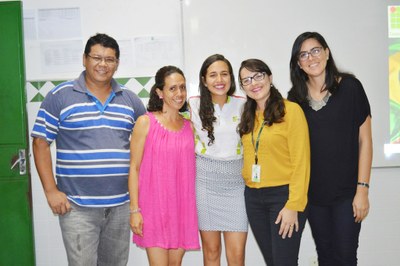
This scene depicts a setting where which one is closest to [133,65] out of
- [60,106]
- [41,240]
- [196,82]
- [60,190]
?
[196,82]

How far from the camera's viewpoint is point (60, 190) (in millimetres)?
2150

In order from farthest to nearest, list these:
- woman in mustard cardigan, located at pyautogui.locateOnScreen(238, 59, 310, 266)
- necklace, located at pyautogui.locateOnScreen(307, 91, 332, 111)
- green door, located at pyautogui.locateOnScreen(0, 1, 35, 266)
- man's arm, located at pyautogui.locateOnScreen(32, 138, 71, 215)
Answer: green door, located at pyautogui.locateOnScreen(0, 1, 35, 266), man's arm, located at pyautogui.locateOnScreen(32, 138, 71, 215), necklace, located at pyautogui.locateOnScreen(307, 91, 332, 111), woman in mustard cardigan, located at pyautogui.locateOnScreen(238, 59, 310, 266)

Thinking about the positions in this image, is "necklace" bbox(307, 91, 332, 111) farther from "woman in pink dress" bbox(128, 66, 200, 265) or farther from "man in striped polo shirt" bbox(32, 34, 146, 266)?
"man in striped polo shirt" bbox(32, 34, 146, 266)

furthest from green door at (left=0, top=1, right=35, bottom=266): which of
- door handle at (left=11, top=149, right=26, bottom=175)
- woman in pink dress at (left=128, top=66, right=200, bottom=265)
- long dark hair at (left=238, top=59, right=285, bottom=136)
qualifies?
long dark hair at (left=238, top=59, right=285, bottom=136)

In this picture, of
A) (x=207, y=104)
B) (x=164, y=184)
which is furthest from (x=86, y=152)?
(x=207, y=104)

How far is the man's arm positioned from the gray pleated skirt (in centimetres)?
→ 80

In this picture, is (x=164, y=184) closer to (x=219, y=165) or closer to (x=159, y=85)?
(x=219, y=165)

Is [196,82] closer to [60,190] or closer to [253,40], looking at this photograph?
[253,40]

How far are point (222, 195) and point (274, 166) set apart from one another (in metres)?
0.42

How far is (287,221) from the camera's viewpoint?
6.10 ft

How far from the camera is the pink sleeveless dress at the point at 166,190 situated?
2.07m

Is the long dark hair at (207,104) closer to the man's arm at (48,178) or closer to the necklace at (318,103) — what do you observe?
the necklace at (318,103)

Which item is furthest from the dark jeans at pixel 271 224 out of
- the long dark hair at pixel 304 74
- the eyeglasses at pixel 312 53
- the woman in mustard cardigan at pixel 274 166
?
the eyeglasses at pixel 312 53

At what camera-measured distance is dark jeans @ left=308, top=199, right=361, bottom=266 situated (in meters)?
1.94
